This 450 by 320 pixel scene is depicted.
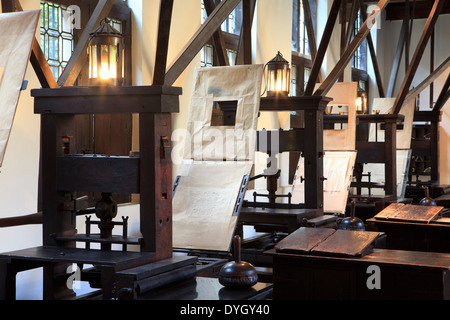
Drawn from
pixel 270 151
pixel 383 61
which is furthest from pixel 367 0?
pixel 270 151

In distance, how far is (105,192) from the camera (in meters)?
3.35

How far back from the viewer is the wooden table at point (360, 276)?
263cm

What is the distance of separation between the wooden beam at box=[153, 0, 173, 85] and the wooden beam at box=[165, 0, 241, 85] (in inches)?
50.4

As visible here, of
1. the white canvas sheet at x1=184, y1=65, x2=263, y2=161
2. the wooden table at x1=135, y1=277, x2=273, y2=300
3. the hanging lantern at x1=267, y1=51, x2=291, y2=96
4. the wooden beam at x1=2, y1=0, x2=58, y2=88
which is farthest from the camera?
the hanging lantern at x1=267, y1=51, x2=291, y2=96

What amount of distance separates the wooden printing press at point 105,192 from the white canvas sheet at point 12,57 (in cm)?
36

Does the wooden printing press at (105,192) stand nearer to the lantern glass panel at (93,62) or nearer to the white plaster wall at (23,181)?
the lantern glass panel at (93,62)

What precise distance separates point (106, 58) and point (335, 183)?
327cm

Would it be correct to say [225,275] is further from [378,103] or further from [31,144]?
[378,103]

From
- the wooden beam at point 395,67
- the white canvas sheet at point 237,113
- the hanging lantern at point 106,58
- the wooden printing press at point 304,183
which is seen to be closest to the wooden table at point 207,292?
the hanging lantern at point 106,58

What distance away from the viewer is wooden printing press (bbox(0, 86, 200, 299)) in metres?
3.05

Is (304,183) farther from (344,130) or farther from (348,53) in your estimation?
(348,53)

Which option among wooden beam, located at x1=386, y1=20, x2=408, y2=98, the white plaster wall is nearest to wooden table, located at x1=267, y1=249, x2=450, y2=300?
the white plaster wall

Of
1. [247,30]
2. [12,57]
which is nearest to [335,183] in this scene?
[247,30]

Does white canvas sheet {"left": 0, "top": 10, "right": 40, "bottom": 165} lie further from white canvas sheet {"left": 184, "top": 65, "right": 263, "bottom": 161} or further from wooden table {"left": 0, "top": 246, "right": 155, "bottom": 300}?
white canvas sheet {"left": 184, "top": 65, "right": 263, "bottom": 161}
